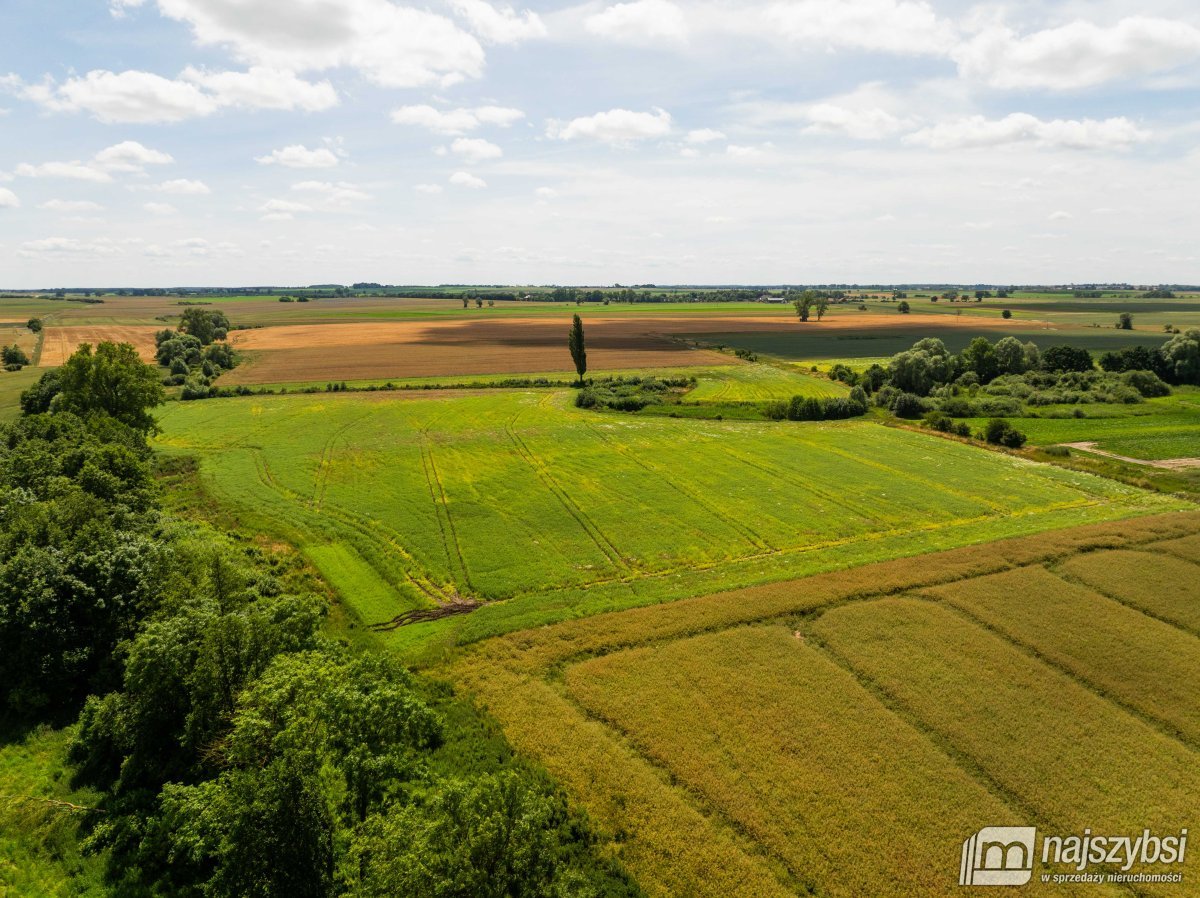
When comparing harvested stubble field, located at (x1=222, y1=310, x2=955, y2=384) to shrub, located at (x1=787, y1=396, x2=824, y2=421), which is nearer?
shrub, located at (x1=787, y1=396, x2=824, y2=421)

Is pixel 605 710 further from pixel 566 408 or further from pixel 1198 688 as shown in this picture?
pixel 566 408

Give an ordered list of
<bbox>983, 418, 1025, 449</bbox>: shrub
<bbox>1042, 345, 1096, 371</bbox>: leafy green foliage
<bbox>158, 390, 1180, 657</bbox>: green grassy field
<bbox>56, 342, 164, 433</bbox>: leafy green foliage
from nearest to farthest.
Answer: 1. <bbox>158, 390, 1180, 657</bbox>: green grassy field
2. <bbox>56, 342, 164, 433</bbox>: leafy green foliage
3. <bbox>983, 418, 1025, 449</bbox>: shrub
4. <bbox>1042, 345, 1096, 371</bbox>: leafy green foliage

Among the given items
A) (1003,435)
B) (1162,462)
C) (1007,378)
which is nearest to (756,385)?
(1007,378)

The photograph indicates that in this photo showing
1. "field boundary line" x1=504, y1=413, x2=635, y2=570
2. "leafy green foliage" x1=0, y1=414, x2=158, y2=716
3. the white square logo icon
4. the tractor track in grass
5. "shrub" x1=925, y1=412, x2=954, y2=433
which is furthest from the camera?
"shrub" x1=925, y1=412, x2=954, y2=433

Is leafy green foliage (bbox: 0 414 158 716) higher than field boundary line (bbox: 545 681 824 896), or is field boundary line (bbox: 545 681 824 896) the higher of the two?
leafy green foliage (bbox: 0 414 158 716)

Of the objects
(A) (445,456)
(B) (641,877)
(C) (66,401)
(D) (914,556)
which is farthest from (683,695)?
(C) (66,401)

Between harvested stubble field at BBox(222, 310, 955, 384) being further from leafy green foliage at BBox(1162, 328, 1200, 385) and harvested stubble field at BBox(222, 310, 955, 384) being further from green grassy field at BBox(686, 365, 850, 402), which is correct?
leafy green foliage at BBox(1162, 328, 1200, 385)

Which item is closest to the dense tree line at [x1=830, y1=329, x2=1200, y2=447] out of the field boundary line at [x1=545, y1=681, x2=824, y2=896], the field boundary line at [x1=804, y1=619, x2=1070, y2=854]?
the field boundary line at [x1=804, y1=619, x2=1070, y2=854]

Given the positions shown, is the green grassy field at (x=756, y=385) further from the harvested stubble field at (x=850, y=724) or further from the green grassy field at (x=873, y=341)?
the harvested stubble field at (x=850, y=724)
